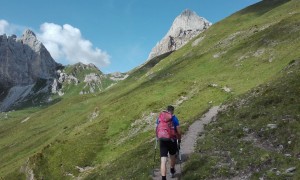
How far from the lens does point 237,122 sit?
30.6 m

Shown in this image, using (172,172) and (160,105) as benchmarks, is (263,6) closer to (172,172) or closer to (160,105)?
(160,105)

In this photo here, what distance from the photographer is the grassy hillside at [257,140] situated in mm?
20522

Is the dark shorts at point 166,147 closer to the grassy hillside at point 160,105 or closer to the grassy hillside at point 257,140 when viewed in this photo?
the grassy hillside at point 257,140

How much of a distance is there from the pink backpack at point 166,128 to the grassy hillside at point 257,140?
9.39 feet

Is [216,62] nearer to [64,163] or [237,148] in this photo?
[64,163]

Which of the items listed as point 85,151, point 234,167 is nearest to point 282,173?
point 234,167

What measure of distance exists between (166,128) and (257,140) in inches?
295

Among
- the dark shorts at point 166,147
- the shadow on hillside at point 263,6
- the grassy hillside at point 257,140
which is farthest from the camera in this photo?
the shadow on hillside at point 263,6

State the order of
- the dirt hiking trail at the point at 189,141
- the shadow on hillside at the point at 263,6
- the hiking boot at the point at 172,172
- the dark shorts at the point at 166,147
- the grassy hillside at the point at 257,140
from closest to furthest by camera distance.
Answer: the grassy hillside at the point at 257,140
the dark shorts at the point at 166,147
the hiking boot at the point at 172,172
the dirt hiking trail at the point at 189,141
the shadow on hillside at the point at 263,6

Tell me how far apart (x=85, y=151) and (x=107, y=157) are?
5.15 metres

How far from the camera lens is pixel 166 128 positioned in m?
21.8

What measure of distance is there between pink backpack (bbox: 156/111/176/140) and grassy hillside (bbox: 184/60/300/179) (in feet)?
9.39

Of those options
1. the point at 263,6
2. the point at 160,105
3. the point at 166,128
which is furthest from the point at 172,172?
the point at 263,6

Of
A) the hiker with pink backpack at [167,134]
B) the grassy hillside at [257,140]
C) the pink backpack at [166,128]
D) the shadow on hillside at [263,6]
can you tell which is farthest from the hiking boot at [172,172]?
the shadow on hillside at [263,6]
